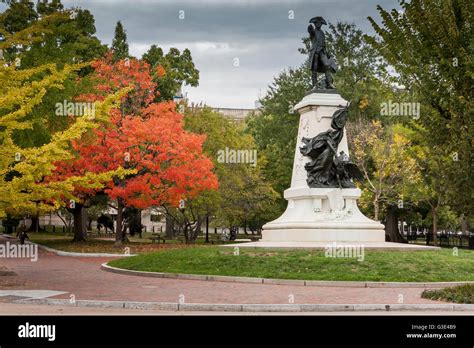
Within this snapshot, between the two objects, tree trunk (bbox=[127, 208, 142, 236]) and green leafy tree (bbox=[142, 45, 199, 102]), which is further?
tree trunk (bbox=[127, 208, 142, 236])

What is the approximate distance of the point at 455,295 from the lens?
580 inches

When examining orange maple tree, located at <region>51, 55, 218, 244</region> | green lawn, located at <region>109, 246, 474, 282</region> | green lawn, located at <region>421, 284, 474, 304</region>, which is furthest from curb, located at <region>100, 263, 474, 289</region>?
orange maple tree, located at <region>51, 55, 218, 244</region>

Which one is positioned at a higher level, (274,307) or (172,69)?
(172,69)

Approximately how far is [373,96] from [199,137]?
20.3 m

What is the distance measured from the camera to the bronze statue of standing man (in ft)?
94.5

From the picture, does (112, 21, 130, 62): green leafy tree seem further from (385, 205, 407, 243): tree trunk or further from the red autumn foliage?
(385, 205, 407, 243): tree trunk

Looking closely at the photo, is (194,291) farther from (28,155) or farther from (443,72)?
(443,72)

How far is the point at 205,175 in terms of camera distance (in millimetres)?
41250

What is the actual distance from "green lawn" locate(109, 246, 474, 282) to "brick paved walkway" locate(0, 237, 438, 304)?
4.18ft

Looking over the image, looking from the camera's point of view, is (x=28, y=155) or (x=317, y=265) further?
(x=317, y=265)

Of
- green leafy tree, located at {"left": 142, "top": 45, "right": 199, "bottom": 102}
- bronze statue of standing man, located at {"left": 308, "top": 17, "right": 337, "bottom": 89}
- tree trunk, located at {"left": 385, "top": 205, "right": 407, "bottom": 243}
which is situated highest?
green leafy tree, located at {"left": 142, "top": 45, "right": 199, "bottom": 102}

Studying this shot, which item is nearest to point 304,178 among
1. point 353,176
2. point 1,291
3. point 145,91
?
point 353,176

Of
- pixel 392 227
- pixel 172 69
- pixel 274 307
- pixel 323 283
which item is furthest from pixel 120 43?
pixel 274 307

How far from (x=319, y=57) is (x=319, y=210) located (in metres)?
7.00
